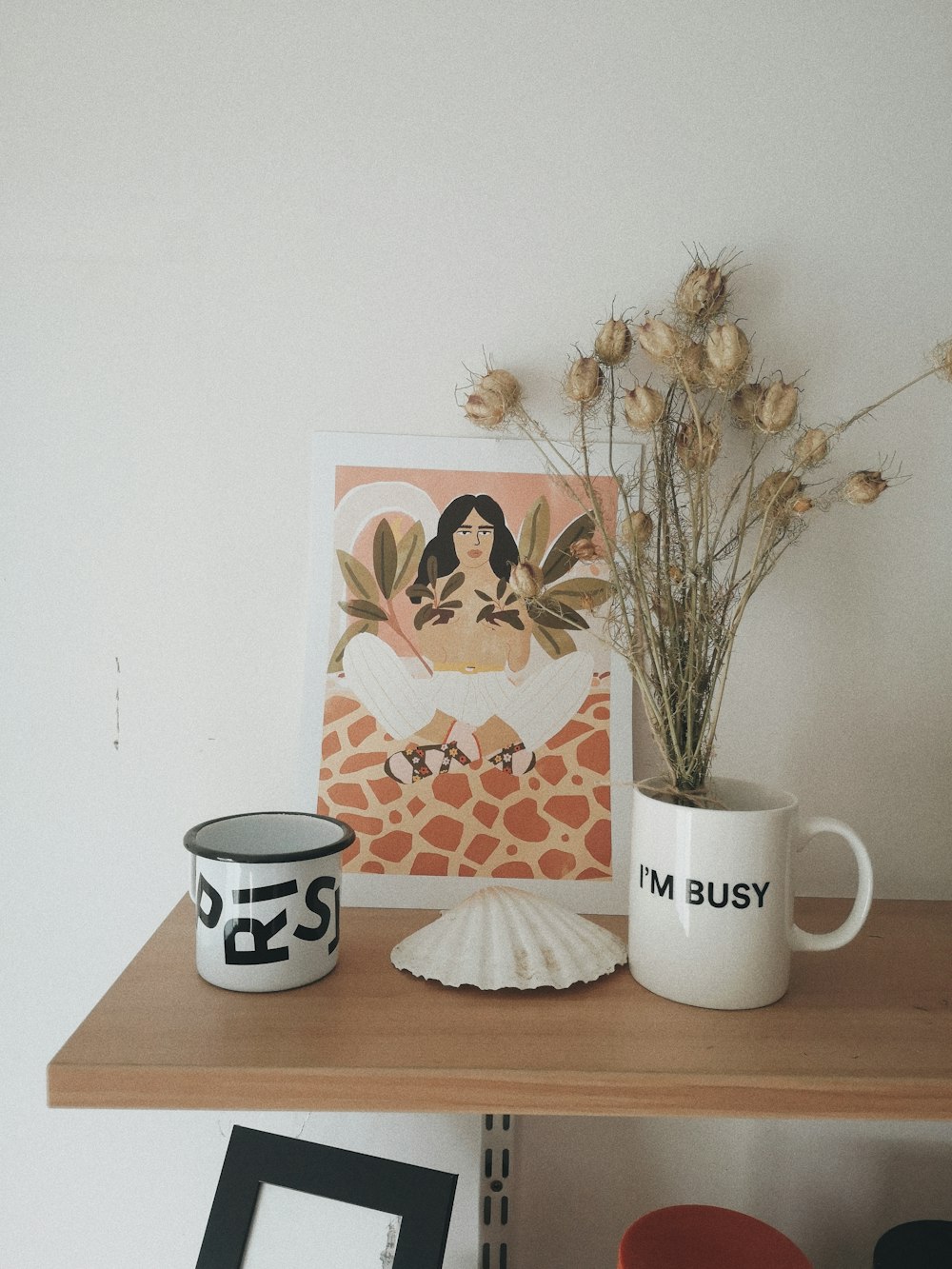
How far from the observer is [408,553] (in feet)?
2.32

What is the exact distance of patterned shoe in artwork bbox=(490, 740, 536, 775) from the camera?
70cm

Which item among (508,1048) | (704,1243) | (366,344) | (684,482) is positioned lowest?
(704,1243)

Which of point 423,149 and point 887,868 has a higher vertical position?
Result: point 423,149

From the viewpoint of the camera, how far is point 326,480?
2.32 feet

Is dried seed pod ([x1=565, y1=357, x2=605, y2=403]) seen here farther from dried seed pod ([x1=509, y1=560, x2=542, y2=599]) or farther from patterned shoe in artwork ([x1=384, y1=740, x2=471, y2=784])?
patterned shoe in artwork ([x1=384, y1=740, x2=471, y2=784])

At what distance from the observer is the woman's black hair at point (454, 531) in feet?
2.32

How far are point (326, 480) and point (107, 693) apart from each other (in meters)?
0.24

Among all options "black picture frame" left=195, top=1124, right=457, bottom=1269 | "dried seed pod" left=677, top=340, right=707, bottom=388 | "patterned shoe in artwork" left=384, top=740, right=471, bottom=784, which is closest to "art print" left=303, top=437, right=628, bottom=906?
"patterned shoe in artwork" left=384, top=740, right=471, bottom=784

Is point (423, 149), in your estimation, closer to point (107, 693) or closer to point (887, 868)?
point (107, 693)

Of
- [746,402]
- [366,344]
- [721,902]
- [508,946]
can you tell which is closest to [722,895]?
[721,902]

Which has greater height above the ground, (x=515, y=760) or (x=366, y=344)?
(x=366, y=344)

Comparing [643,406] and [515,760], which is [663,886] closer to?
[515,760]

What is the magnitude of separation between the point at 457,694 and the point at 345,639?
0.10 metres

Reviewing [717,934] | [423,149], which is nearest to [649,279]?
[423,149]
